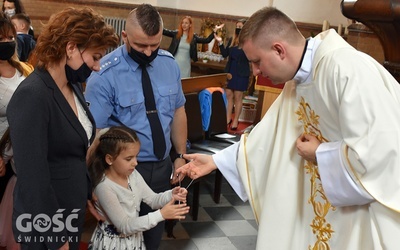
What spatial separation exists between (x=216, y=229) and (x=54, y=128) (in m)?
2.70

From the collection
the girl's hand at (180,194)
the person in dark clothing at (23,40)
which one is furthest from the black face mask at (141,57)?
the person in dark clothing at (23,40)

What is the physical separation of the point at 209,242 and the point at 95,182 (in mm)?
1882

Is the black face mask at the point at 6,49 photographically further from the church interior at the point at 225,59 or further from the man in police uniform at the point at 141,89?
the church interior at the point at 225,59

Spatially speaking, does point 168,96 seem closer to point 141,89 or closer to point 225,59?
point 141,89

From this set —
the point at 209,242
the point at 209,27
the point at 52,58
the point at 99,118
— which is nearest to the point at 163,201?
the point at 99,118

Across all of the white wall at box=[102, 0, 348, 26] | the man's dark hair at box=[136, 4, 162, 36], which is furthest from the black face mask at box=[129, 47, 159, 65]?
the white wall at box=[102, 0, 348, 26]

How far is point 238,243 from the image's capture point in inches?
156

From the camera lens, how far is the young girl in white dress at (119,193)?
2.25 meters

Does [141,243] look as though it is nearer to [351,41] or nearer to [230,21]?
[351,41]

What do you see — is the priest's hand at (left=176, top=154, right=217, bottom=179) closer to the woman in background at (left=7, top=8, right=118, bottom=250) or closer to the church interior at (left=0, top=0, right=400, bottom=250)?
the woman in background at (left=7, top=8, right=118, bottom=250)

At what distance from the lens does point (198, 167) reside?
7.44 feet

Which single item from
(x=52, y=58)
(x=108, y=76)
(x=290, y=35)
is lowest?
(x=108, y=76)

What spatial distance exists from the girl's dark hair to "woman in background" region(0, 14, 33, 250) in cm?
56

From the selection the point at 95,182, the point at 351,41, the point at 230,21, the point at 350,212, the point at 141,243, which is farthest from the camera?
the point at 230,21
